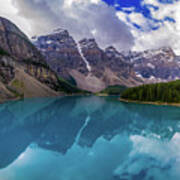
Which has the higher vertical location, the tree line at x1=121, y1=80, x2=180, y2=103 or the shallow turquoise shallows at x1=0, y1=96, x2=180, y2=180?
the shallow turquoise shallows at x1=0, y1=96, x2=180, y2=180

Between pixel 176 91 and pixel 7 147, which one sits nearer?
pixel 7 147

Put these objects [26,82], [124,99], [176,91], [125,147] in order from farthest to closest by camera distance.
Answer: [26,82], [124,99], [176,91], [125,147]

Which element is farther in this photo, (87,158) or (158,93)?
(158,93)

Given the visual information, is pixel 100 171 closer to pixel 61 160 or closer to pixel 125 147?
pixel 61 160

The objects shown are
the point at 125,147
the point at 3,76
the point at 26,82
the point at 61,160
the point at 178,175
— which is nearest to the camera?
the point at 178,175

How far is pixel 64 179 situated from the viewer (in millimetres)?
15078

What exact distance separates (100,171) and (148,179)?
4.21 m

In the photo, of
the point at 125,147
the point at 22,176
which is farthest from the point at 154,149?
the point at 22,176

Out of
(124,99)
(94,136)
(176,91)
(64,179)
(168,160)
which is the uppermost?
(64,179)

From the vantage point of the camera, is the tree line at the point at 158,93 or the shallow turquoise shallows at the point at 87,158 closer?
the shallow turquoise shallows at the point at 87,158

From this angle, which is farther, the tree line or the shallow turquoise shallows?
the tree line

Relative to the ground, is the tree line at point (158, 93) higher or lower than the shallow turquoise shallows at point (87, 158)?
lower

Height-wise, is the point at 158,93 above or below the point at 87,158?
below

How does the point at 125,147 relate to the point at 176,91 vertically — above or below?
above
